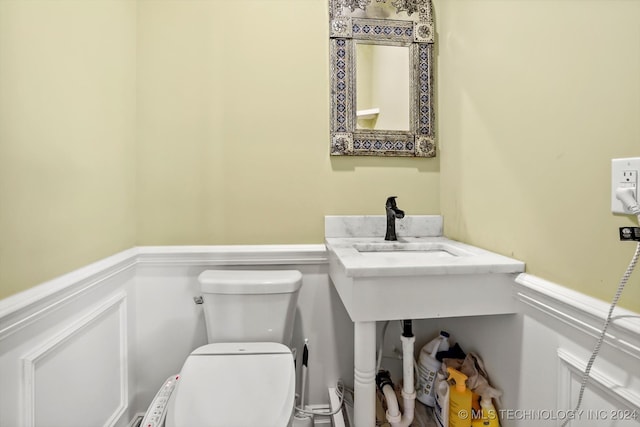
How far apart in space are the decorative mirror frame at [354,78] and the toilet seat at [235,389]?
87cm

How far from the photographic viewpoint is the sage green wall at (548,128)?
25.0 inches

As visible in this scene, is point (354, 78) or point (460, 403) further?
point (354, 78)

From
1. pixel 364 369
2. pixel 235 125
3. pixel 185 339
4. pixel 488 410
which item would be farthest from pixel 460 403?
pixel 235 125

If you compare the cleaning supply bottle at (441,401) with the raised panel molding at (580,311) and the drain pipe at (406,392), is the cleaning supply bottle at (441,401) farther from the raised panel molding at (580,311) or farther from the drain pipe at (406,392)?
the raised panel molding at (580,311)

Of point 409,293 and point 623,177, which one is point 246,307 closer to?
point 409,293

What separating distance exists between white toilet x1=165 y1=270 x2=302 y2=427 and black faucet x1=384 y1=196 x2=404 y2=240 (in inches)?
16.8

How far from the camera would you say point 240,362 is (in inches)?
38.8

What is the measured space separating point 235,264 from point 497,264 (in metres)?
0.98

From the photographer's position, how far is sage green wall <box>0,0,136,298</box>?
2.27ft

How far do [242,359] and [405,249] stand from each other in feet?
2.39

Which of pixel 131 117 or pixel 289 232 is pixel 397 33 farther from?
pixel 131 117

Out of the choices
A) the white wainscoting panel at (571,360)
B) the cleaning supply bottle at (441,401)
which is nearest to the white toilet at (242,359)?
the cleaning supply bottle at (441,401)

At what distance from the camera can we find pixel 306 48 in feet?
4.35

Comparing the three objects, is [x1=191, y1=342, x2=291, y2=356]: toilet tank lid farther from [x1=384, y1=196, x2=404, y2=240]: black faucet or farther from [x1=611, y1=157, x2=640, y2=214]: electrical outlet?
[x1=611, y1=157, x2=640, y2=214]: electrical outlet
